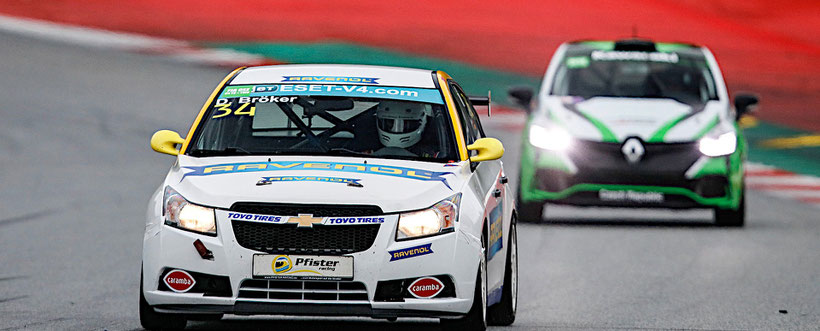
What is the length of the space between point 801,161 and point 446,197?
20621 mm

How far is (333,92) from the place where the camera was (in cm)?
943

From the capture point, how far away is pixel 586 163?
1669cm

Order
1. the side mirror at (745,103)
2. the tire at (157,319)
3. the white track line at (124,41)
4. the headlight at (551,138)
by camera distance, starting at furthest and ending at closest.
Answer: the white track line at (124,41) < the side mirror at (745,103) < the headlight at (551,138) < the tire at (157,319)

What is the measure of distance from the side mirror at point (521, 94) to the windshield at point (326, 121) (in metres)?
7.80

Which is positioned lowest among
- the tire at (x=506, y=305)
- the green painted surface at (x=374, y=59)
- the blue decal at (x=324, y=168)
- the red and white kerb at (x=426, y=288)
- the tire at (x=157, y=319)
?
the green painted surface at (x=374, y=59)

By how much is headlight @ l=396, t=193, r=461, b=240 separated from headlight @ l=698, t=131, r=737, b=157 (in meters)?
8.80

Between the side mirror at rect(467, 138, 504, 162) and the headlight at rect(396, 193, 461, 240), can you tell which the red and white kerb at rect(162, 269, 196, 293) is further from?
the side mirror at rect(467, 138, 504, 162)

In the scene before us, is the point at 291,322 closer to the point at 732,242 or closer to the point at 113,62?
the point at 732,242

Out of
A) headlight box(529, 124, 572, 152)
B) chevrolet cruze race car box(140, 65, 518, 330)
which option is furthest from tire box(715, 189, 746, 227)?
chevrolet cruze race car box(140, 65, 518, 330)

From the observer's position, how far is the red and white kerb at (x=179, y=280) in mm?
8211

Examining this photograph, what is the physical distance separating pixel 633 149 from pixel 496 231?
766 cm

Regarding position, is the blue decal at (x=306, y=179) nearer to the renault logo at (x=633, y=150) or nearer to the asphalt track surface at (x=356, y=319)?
the asphalt track surface at (x=356, y=319)

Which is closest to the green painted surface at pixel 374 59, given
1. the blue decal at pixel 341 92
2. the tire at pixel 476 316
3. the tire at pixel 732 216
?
the tire at pixel 732 216

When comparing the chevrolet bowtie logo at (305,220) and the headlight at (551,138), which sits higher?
the chevrolet bowtie logo at (305,220)
